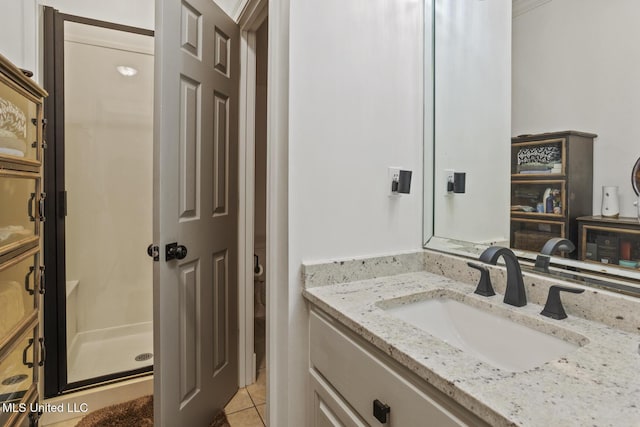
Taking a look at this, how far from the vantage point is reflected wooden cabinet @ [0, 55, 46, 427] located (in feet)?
3.68

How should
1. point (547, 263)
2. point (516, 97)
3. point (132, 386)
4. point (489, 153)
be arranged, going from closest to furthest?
point (547, 263)
point (516, 97)
point (489, 153)
point (132, 386)

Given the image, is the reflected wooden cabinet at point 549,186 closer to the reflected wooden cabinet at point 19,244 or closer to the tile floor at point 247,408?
the tile floor at point 247,408

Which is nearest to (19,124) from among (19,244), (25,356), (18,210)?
(18,210)

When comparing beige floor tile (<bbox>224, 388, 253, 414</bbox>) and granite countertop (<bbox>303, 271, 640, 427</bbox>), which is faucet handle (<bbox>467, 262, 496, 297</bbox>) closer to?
granite countertop (<bbox>303, 271, 640, 427</bbox>)

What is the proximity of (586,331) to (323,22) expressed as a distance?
3.78 ft

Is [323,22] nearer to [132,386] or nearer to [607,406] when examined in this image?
[607,406]

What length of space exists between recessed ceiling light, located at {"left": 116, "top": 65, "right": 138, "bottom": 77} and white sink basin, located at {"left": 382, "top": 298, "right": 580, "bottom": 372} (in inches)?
87.7

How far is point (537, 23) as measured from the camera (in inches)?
39.3

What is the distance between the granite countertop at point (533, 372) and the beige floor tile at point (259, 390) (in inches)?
44.3

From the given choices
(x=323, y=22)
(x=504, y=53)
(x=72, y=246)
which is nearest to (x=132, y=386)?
(x=72, y=246)

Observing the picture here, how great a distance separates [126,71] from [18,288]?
5.03 feet

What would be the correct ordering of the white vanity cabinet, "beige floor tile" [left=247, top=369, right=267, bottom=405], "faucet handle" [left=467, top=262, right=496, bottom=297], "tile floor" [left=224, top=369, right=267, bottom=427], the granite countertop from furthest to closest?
"beige floor tile" [left=247, top=369, right=267, bottom=405] < "tile floor" [left=224, top=369, right=267, bottom=427] < "faucet handle" [left=467, top=262, right=496, bottom=297] < the white vanity cabinet < the granite countertop

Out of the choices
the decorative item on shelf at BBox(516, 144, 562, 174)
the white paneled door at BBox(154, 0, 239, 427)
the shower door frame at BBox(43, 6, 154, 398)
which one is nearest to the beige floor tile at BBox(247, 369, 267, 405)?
the white paneled door at BBox(154, 0, 239, 427)

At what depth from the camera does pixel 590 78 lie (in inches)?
34.1
